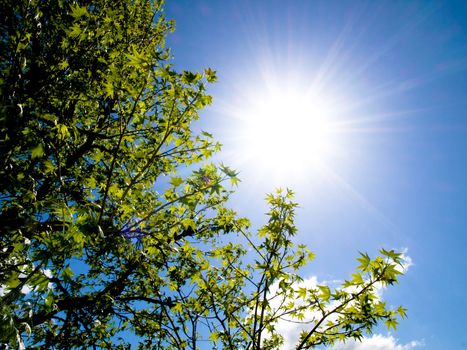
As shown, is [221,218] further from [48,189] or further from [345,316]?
[48,189]

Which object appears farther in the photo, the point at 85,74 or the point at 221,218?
the point at 85,74

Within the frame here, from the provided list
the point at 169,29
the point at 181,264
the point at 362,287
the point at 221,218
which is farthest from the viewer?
the point at 169,29

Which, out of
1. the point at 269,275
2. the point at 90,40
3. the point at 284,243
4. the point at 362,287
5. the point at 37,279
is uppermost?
the point at 90,40

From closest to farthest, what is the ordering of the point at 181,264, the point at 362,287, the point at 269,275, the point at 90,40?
the point at 362,287 → the point at 269,275 → the point at 90,40 → the point at 181,264

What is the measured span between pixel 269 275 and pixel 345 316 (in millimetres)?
1147

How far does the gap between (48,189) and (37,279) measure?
17.6 ft

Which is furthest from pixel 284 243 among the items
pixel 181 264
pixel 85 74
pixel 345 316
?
pixel 85 74

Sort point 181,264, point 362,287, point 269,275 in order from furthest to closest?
1. point 181,264
2. point 269,275
3. point 362,287

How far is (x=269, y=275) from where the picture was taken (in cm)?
424

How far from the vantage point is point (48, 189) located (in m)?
7.21

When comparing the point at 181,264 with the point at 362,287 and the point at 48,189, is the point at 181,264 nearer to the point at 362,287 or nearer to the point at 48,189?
the point at 48,189

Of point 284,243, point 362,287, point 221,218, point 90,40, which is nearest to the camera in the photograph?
point 362,287

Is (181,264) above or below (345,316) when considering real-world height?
above

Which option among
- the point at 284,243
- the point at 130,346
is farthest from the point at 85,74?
the point at 130,346
